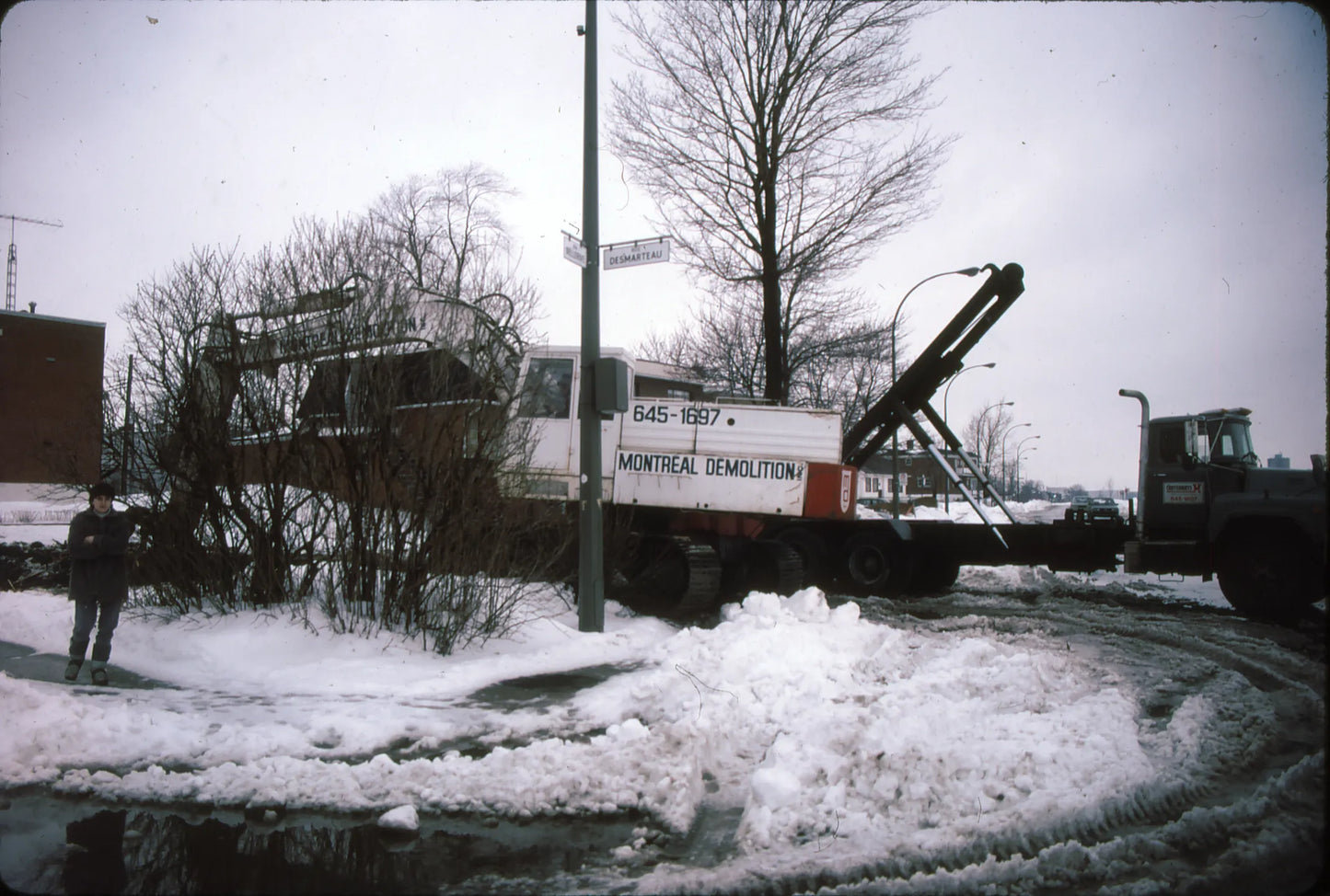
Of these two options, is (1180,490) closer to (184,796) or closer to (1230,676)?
(1230,676)

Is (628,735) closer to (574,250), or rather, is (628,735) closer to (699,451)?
(574,250)

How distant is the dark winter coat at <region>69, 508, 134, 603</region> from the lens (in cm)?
707

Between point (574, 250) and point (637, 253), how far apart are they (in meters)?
0.65

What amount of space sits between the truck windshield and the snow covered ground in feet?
15.3

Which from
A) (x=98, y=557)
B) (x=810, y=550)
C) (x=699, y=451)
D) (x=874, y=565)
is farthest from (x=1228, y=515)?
(x=98, y=557)

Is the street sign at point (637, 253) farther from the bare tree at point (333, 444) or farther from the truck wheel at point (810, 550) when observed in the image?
the truck wheel at point (810, 550)

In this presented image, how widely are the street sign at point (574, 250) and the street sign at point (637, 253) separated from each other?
11.4 inches

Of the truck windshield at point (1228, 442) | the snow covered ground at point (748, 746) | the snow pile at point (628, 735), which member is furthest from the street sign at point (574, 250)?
the truck windshield at point (1228, 442)

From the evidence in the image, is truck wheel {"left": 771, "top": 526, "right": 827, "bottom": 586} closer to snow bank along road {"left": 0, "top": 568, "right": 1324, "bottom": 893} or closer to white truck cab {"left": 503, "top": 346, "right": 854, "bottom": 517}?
white truck cab {"left": 503, "top": 346, "right": 854, "bottom": 517}

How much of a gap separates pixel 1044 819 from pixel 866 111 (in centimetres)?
1956

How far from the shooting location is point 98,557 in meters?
7.13

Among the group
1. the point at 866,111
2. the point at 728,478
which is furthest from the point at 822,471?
the point at 866,111

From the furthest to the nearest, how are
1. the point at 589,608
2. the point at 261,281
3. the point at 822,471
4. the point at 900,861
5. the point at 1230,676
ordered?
the point at 822,471
the point at 589,608
the point at 261,281
the point at 1230,676
the point at 900,861

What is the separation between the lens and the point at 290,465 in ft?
26.7
